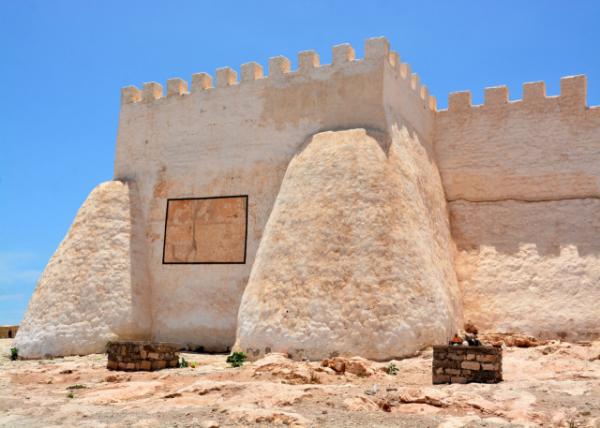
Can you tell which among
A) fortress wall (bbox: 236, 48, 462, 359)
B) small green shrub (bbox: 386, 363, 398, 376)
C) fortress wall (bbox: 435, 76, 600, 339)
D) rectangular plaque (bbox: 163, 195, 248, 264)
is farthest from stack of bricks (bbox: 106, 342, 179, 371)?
fortress wall (bbox: 435, 76, 600, 339)

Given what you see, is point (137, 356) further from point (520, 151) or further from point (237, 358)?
point (520, 151)

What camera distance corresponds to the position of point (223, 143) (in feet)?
53.8

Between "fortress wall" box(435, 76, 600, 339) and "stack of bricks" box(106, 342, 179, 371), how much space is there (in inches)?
272

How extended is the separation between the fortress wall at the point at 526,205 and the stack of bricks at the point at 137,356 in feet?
22.7

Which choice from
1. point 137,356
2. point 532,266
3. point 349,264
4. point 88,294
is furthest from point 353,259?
point 88,294

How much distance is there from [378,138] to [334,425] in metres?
7.94

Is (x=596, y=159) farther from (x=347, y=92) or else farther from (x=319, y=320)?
(x=319, y=320)

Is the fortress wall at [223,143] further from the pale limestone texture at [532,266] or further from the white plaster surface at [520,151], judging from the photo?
the pale limestone texture at [532,266]

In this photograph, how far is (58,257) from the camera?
16562 millimetres

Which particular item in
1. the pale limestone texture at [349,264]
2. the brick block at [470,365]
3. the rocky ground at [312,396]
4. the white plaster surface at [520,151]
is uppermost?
the white plaster surface at [520,151]

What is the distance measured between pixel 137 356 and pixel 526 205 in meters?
9.47

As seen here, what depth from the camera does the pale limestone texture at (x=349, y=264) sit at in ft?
39.6

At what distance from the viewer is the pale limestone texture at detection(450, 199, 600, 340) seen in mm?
14125

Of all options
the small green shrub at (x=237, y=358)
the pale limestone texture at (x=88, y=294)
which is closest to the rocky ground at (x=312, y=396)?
the small green shrub at (x=237, y=358)
